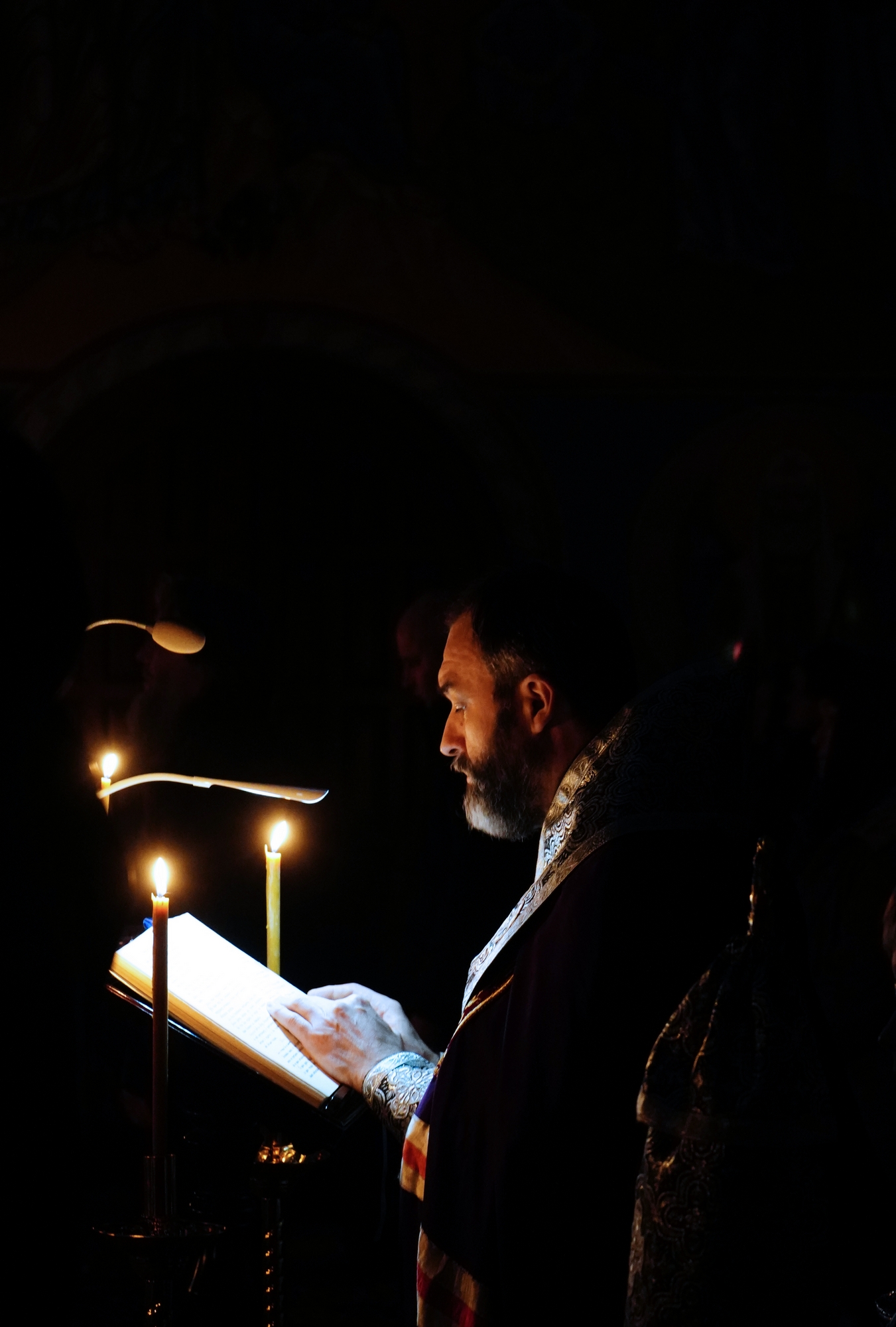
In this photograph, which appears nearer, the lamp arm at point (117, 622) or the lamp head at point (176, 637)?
the lamp arm at point (117, 622)

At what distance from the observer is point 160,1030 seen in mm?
1616

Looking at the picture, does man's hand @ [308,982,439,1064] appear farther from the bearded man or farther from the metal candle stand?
the metal candle stand

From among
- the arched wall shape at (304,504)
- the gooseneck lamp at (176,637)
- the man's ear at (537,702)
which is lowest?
the man's ear at (537,702)

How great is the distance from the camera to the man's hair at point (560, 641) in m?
2.06

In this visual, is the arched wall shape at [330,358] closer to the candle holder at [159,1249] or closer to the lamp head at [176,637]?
the lamp head at [176,637]

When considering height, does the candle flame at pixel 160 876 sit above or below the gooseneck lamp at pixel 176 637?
below

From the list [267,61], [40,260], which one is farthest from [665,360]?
[40,260]

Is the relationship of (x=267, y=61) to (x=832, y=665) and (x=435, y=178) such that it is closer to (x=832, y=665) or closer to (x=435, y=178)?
(x=435, y=178)

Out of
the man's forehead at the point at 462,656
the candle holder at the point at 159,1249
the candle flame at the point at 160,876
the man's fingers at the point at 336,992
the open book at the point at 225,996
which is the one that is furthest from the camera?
the man's forehead at the point at 462,656

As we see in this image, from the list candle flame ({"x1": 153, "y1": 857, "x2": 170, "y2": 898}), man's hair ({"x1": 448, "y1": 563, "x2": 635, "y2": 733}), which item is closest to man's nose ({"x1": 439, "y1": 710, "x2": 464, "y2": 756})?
man's hair ({"x1": 448, "y1": 563, "x2": 635, "y2": 733})

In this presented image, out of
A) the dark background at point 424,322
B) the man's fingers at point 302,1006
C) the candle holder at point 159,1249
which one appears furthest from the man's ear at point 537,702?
the dark background at point 424,322

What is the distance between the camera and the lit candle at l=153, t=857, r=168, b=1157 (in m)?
1.59

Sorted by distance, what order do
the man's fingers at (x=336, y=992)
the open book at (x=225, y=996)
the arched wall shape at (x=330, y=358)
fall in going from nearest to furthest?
the open book at (x=225, y=996) → the man's fingers at (x=336, y=992) → the arched wall shape at (x=330, y=358)

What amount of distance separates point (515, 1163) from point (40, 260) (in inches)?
202
